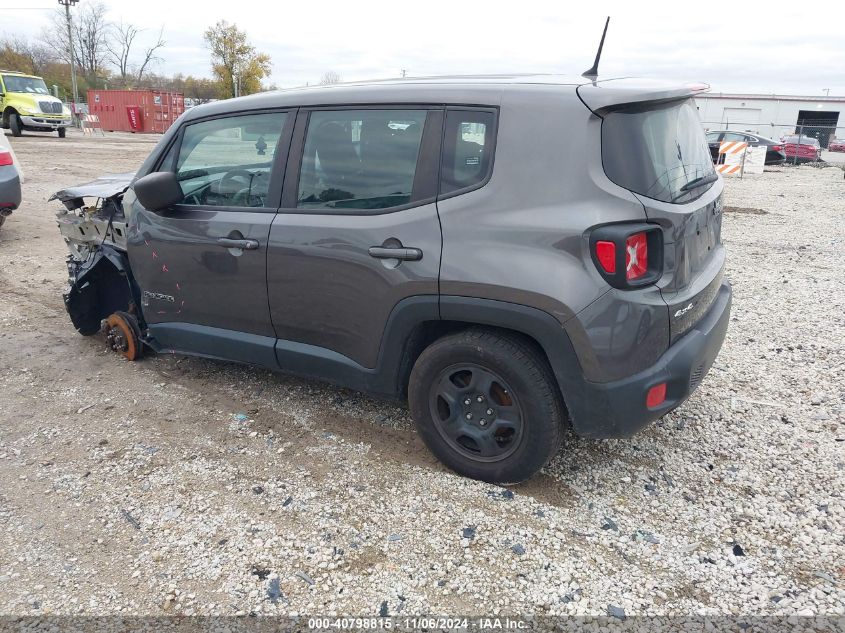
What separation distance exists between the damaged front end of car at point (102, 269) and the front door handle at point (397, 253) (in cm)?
213

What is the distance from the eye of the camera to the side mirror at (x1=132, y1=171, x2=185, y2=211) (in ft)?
11.5

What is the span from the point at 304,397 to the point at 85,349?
197 cm

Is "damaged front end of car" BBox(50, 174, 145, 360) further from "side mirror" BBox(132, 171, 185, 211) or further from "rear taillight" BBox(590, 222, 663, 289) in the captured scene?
"rear taillight" BBox(590, 222, 663, 289)

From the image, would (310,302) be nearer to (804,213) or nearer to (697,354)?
(697,354)

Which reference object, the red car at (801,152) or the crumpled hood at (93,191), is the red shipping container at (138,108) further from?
the crumpled hood at (93,191)

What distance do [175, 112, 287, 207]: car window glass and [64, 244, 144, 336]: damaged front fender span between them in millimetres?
1023

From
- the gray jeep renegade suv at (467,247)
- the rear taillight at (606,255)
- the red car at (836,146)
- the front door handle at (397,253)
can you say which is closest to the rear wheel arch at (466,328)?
the gray jeep renegade suv at (467,247)

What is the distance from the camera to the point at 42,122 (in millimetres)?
25234

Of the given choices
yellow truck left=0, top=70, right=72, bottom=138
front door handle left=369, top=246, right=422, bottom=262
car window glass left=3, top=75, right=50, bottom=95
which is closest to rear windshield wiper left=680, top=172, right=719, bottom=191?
front door handle left=369, top=246, right=422, bottom=262

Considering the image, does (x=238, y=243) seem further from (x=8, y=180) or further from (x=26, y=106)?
(x=26, y=106)

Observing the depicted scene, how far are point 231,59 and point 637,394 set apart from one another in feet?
204

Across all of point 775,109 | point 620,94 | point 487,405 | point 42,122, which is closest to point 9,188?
point 487,405

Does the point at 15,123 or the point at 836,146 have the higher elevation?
the point at 15,123

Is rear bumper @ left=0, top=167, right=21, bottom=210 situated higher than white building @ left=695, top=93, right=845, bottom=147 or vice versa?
white building @ left=695, top=93, right=845, bottom=147
